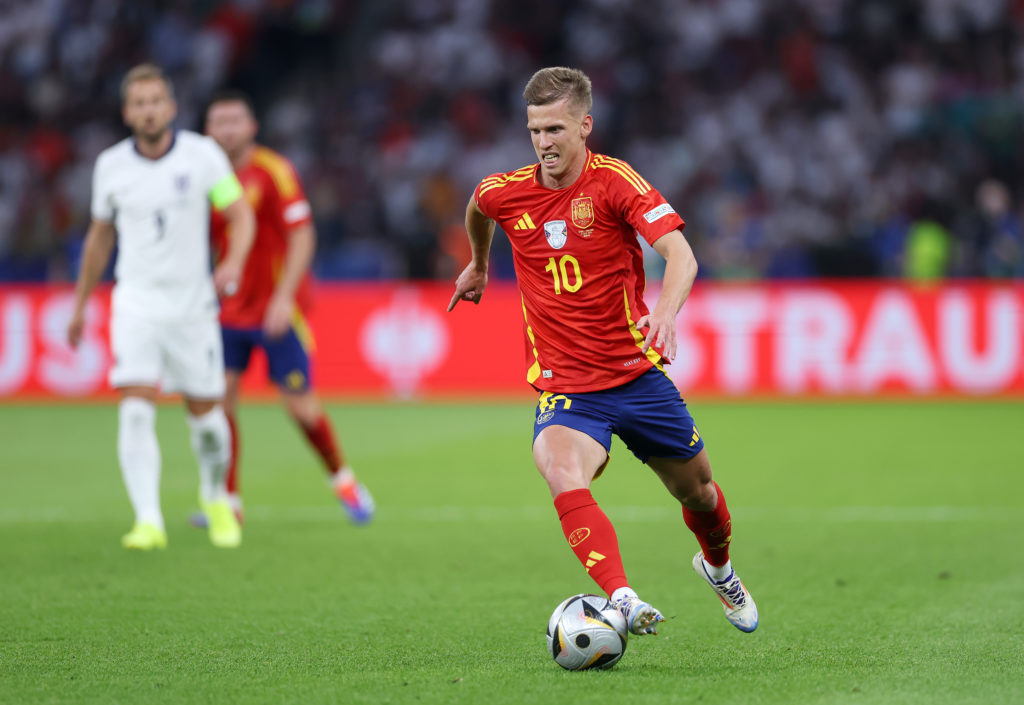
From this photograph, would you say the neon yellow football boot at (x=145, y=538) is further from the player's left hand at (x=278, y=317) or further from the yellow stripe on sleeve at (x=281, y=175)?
the yellow stripe on sleeve at (x=281, y=175)

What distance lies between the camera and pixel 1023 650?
15.3 ft

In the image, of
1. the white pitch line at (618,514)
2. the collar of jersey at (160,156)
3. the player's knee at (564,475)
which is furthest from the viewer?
the white pitch line at (618,514)

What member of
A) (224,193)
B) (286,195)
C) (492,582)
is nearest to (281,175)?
(286,195)

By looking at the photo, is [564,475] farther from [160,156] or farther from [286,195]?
[286,195]

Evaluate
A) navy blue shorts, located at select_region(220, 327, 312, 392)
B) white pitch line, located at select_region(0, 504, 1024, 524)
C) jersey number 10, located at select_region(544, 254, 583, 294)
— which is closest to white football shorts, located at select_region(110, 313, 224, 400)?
navy blue shorts, located at select_region(220, 327, 312, 392)

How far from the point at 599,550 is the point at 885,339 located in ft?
38.9

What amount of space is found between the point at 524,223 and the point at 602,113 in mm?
16284

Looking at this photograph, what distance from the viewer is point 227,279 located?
6.84m

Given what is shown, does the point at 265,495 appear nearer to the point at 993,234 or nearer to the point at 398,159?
the point at 993,234

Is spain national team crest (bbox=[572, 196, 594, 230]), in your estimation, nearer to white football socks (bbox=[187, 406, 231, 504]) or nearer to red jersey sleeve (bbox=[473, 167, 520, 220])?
red jersey sleeve (bbox=[473, 167, 520, 220])

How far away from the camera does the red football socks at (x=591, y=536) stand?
4.39 metres

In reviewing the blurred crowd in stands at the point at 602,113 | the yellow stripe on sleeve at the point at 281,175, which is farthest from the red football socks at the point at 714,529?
the blurred crowd in stands at the point at 602,113

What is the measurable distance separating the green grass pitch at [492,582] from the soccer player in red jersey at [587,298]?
2.12ft

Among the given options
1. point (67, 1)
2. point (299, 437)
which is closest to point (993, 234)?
point (299, 437)
